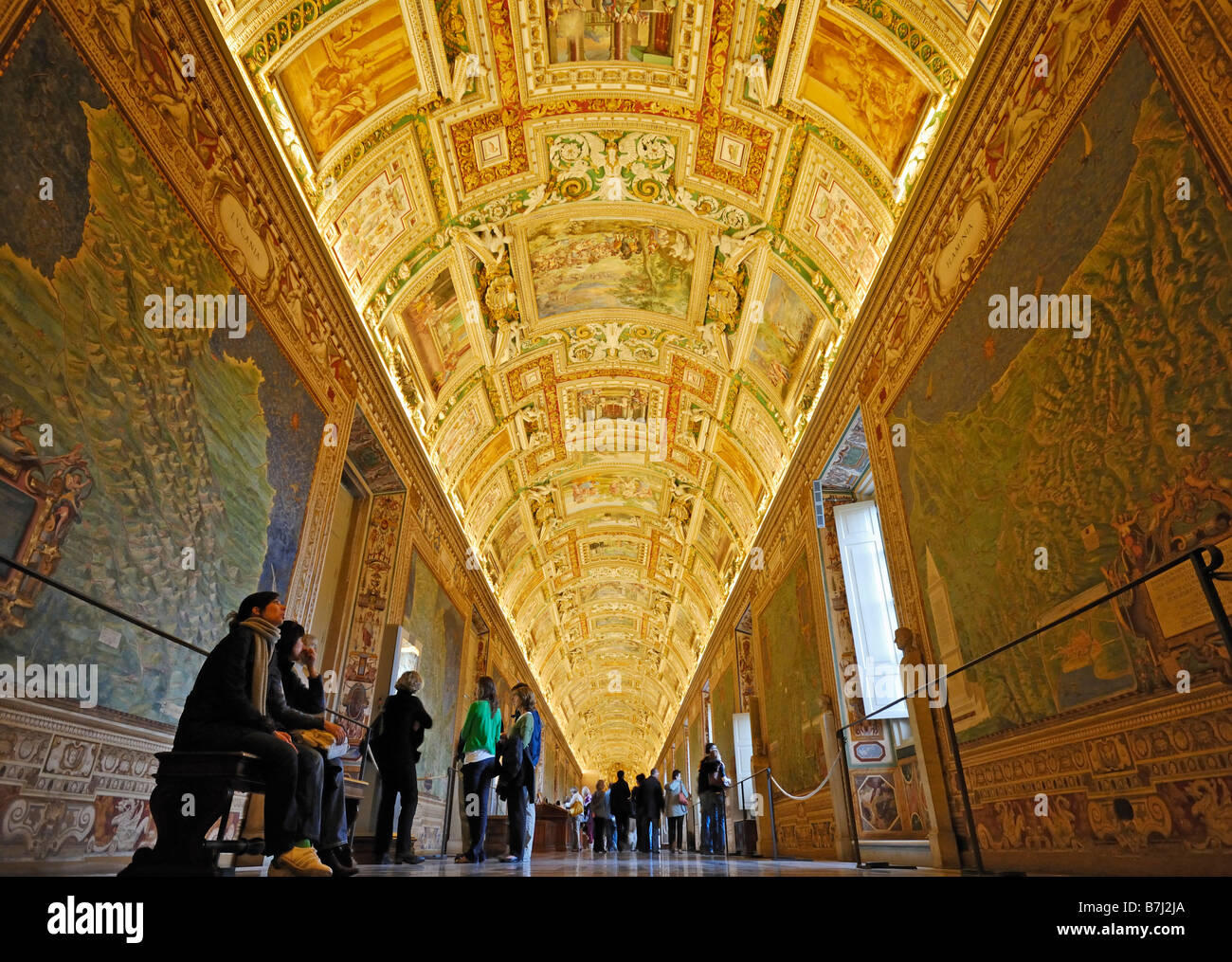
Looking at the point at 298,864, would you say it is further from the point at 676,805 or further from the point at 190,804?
the point at 676,805

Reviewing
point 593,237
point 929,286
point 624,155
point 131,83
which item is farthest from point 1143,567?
point 593,237

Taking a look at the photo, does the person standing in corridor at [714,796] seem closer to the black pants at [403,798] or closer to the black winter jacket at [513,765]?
the black winter jacket at [513,765]

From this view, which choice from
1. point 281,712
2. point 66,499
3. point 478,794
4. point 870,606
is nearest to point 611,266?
point 870,606

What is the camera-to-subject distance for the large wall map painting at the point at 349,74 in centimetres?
764

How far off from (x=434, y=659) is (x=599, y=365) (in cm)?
709

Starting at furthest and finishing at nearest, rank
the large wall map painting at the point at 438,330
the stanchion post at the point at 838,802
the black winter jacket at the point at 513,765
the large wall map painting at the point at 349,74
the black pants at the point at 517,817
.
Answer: the large wall map painting at the point at 438,330 → the stanchion post at the point at 838,802 → the large wall map painting at the point at 349,74 → the black pants at the point at 517,817 → the black winter jacket at the point at 513,765

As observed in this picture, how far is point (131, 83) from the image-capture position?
530 centimetres

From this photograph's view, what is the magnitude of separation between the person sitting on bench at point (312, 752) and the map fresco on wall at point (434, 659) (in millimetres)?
6405

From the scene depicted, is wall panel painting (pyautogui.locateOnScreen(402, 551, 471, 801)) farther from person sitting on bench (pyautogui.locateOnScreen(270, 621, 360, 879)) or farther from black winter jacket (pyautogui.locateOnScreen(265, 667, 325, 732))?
black winter jacket (pyautogui.locateOnScreen(265, 667, 325, 732))

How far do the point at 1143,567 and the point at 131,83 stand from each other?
26.3 feet

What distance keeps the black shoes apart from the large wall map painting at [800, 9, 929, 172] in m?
8.92

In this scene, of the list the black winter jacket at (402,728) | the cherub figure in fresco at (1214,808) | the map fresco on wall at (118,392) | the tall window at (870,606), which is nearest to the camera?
the cherub figure in fresco at (1214,808)

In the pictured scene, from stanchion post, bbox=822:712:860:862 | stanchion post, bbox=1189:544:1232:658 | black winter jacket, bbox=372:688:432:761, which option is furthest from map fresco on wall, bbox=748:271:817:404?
stanchion post, bbox=1189:544:1232:658

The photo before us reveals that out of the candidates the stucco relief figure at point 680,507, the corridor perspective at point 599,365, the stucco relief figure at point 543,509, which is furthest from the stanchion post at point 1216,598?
the stucco relief figure at point 543,509
